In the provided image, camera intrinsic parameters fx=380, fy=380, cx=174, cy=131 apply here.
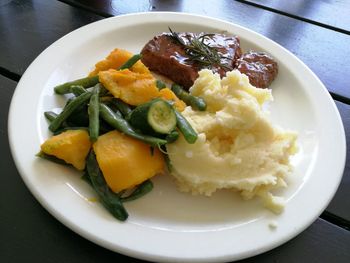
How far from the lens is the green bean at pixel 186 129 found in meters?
1.95

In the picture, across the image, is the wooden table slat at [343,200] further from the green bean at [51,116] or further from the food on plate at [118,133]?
the green bean at [51,116]

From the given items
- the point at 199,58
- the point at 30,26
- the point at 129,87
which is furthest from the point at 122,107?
the point at 30,26

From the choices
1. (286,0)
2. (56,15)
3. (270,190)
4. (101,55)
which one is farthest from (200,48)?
(286,0)

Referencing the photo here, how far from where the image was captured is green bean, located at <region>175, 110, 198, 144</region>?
6.39ft

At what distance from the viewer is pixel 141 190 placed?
1938 mm

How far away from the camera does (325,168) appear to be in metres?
2.10

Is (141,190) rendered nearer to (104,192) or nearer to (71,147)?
(104,192)

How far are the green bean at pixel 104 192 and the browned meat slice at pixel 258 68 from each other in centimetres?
134

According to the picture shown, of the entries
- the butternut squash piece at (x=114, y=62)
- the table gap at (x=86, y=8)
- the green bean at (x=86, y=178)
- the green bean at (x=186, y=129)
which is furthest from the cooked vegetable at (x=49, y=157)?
the table gap at (x=86, y=8)

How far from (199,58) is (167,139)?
0.94 meters

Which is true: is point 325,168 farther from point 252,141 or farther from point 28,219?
point 28,219

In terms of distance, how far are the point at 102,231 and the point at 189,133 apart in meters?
0.65

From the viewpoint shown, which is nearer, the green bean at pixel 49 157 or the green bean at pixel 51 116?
the green bean at pixel 49 157

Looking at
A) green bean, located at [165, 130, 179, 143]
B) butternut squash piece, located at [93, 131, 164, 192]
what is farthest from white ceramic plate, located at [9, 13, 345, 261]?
green bean, located at [165, 130, 179, 143]
